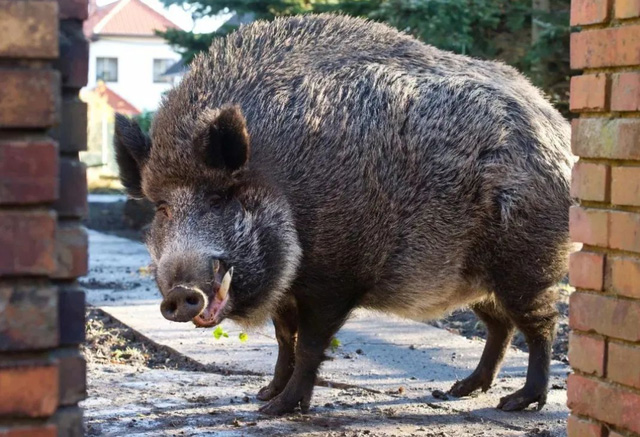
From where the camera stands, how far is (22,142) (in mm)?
1973

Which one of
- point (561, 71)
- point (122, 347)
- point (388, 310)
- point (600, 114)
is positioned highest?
point (561, 71)

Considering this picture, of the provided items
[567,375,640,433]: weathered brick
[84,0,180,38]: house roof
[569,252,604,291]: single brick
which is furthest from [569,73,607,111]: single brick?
[84,0,180,38]: house roof

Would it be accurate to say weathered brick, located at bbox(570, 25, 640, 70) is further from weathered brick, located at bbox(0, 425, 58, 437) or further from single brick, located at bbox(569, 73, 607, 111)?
weathered brick, located at bbox(0, 425, 58, 437)

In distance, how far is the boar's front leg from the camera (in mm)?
5039

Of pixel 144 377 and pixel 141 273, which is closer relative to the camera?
pixel 144 377

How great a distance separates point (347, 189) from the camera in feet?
16.9

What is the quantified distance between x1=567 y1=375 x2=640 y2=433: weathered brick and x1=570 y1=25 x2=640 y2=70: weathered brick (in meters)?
0.98

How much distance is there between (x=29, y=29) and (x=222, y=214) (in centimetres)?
298

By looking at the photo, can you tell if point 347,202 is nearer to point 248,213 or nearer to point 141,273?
point 248,213

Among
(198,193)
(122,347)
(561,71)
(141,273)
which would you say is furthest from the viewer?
(141,273)

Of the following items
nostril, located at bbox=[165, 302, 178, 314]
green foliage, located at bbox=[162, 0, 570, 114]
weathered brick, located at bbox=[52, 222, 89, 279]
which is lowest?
nostril, located at bbox=[165, 302, 178, 314]

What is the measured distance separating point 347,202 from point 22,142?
3.24 m

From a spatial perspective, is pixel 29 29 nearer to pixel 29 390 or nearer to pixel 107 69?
pixel 29 390

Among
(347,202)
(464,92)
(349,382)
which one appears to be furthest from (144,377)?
(464,92)
